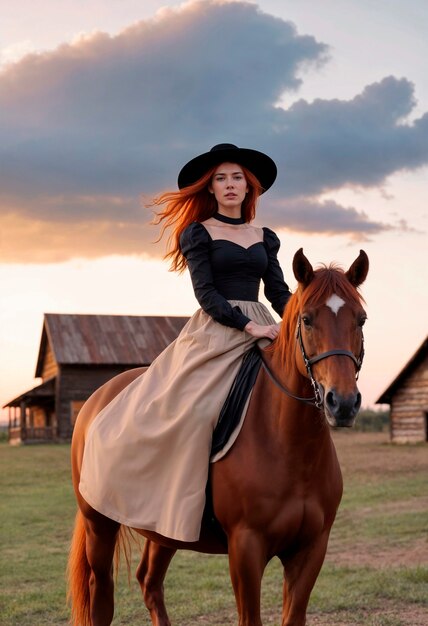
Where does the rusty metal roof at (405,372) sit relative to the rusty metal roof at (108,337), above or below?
below

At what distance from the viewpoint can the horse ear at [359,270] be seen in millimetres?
4094

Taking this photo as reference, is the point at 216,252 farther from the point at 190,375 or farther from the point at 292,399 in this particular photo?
the point at 292,399

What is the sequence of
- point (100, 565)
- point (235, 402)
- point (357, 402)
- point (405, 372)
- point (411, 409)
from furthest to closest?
point (405, 372)
point (411, 409)
point (100, 565)
point (235, 402)
point (357, 402)

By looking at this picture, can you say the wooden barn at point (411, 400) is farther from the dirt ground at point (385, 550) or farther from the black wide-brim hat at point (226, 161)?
the black wide-brim hat at point (226, 161)

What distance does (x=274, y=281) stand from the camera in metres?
5.07

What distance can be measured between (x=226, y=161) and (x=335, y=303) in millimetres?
1658

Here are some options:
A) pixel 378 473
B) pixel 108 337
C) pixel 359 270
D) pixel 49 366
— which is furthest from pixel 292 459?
pixel 49 366

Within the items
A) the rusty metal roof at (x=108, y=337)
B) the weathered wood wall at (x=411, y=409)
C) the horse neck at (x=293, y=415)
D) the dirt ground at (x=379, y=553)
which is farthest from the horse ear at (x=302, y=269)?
the rusty metal roof at (x=108, y=337)

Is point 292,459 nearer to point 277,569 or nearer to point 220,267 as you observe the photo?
point 220,267

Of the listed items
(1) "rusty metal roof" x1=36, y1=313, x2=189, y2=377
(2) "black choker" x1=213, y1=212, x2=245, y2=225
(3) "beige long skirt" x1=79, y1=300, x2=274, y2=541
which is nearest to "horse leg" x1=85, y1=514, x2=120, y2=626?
(3) "beige long skirt" x1=79, y1=300, x2=274, y2=541

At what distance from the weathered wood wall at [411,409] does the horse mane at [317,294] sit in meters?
29.0

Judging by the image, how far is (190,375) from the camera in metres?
4.71

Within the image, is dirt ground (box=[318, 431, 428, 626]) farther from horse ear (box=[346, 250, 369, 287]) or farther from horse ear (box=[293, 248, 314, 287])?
horse ear (box=[293, 248, 314, 287])

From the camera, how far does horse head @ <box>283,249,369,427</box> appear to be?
3660mm
